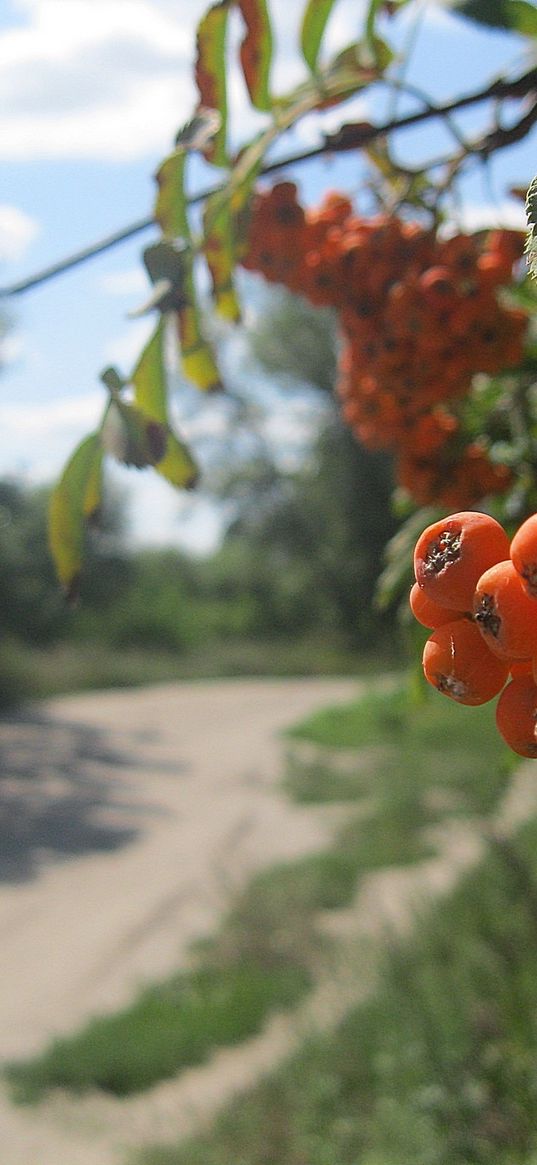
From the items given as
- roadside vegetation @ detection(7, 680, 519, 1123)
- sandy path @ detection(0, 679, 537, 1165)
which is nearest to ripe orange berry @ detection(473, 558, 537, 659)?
roadside vegetation @ detection(7, 680, 519, 1123)

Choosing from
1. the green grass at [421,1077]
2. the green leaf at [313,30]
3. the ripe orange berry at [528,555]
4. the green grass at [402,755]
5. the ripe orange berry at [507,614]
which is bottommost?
the green grass at [402,755]

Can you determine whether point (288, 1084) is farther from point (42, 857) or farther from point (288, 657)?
point (288, 657)

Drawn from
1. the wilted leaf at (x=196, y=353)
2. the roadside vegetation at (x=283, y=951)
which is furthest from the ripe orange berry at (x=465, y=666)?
the roadside vegetation at (x=283, y=951)

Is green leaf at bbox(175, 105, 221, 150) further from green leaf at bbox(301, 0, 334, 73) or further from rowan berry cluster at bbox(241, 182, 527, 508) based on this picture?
rowan berry cluster at bbox(241, 182, 527, 508)

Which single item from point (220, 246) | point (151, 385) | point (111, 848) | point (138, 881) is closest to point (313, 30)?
point (220, 246)

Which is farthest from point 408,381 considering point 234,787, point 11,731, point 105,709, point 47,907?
point 105,709

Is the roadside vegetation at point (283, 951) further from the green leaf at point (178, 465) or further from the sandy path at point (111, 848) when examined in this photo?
the green leaf at point (178, 465)

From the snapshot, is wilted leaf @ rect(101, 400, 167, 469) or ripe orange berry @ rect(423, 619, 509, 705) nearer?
ripe orange berry @ rect(423, 619, 509, 705)
